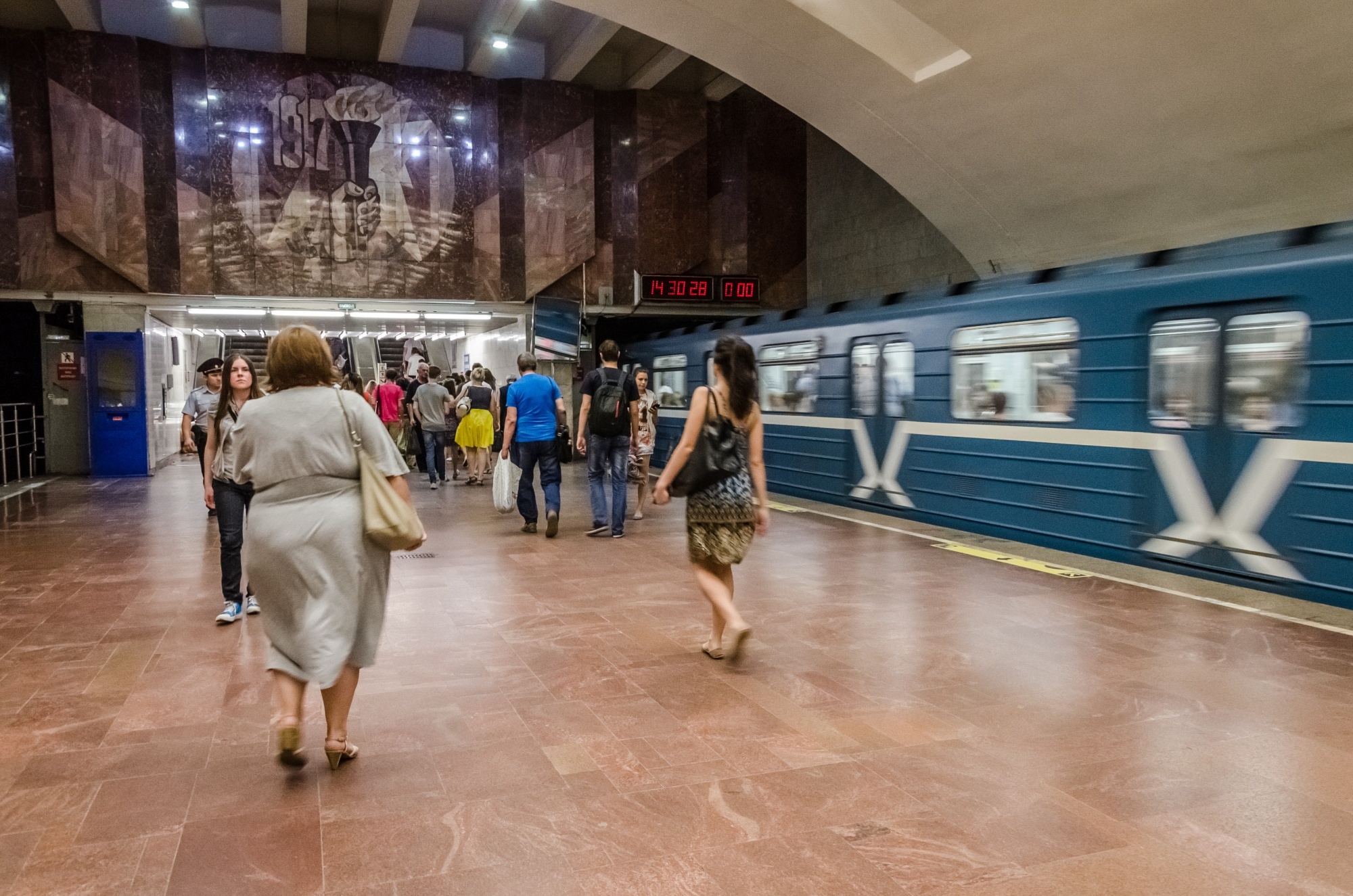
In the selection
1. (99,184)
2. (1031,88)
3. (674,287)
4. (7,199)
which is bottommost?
(674,287)

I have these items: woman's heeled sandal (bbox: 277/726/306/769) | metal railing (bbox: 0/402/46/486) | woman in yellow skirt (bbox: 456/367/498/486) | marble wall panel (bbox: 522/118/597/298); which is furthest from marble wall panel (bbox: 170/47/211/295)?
woman's heeled sandal (bbox: 277/726/306/769)

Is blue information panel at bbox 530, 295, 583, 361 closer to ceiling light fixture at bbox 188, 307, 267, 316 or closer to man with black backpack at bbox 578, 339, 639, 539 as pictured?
ceiling light fixture at bbox 188, 307, 267, 316

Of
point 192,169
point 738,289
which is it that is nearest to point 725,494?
point 738,289

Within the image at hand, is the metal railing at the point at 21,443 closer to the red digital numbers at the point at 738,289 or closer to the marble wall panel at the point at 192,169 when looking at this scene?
the marble wall panel at the point at 192,169

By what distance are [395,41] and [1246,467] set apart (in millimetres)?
15639

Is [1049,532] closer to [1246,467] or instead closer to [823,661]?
[1246,467]

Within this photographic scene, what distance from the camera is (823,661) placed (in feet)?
16.5

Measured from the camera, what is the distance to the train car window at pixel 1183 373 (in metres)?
6.73

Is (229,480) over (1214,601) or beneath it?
over

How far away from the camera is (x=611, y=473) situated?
9.20 m

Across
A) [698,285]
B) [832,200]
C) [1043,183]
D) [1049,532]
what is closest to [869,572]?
[1049,532]

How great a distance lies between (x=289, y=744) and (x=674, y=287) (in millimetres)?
15263

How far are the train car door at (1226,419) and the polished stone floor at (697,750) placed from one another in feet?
2.64

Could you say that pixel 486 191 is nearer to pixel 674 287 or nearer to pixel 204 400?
pixel 674 287
